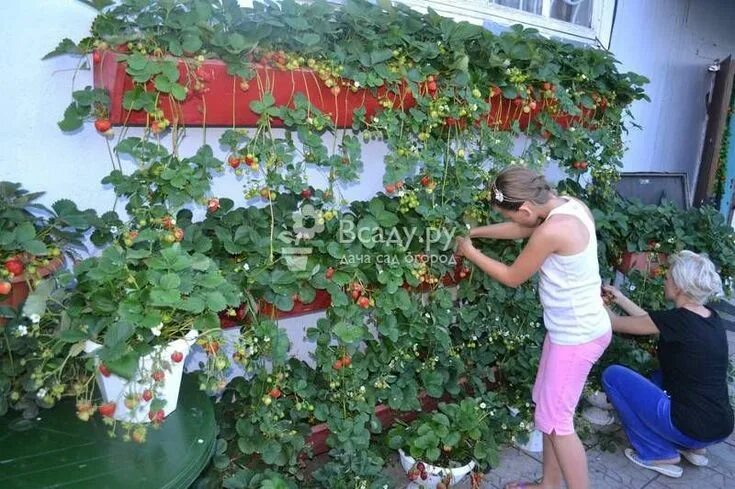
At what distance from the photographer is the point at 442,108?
229 cm

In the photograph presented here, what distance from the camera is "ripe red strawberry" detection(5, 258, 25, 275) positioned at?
5.12 feet

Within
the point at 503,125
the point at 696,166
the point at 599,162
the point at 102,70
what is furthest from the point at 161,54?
the point at 696,166

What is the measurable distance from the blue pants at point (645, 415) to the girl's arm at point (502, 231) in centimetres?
103

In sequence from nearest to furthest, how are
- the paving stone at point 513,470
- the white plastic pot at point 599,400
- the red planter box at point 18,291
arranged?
1. the red planter box at point 18,291
2. the paving stone at point 513,470
3. the white plastic pot at point 599,400

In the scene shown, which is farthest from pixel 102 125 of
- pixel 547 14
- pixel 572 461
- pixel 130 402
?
pixel 547 14

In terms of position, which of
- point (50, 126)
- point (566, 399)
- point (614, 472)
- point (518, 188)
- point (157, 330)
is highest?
point (50, 126)

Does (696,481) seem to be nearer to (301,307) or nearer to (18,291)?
(301,307)

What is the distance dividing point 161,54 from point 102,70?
193 millimetres

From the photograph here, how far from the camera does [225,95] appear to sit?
6.36ft

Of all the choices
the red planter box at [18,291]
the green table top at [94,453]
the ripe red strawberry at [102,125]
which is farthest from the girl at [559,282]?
the red planter box at [18,291]

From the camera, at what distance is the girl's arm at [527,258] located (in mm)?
2160

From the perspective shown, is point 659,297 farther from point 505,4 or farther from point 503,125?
point 505,4

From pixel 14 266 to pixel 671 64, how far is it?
17.1ft

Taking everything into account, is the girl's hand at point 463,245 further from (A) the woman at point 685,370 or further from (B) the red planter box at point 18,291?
(B) the red planter box at point 18,291
